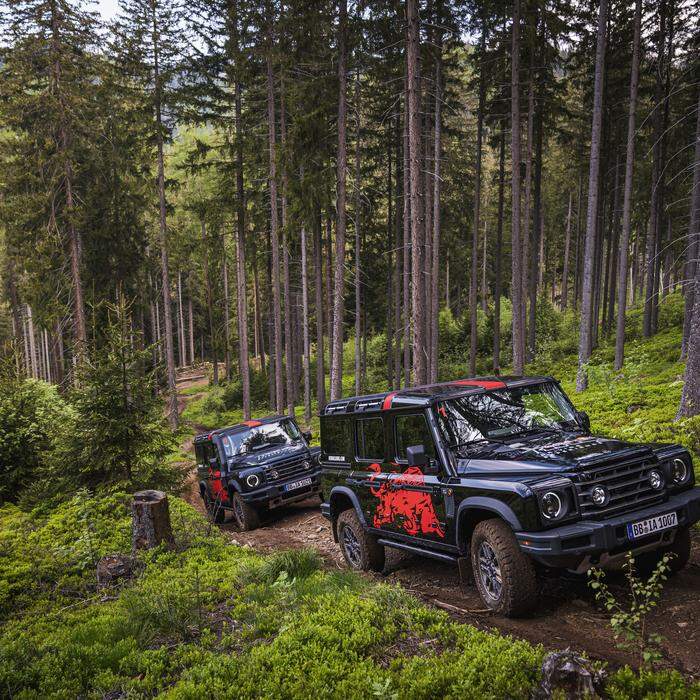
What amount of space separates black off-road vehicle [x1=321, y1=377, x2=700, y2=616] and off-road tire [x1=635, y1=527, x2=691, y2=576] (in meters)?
0.01

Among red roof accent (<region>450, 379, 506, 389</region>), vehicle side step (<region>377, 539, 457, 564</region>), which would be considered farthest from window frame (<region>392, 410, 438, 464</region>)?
vehicle side step (<region>377, 539, 457, 564</region>)

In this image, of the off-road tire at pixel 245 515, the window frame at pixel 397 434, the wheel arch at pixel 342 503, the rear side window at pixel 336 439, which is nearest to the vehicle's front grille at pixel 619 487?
the window frame at pixel 397 434

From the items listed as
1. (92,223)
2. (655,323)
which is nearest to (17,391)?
(92,223)

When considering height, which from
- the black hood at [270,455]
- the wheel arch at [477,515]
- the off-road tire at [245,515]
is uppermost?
the wheel arch at [477,515]

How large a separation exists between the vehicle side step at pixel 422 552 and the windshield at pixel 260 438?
560 cm

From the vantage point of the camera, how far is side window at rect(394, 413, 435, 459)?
5.78 m

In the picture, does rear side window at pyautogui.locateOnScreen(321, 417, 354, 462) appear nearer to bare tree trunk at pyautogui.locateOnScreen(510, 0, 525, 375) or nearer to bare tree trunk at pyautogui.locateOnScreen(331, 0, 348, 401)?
bare tree trunk at pyautogui.locateOnScreen(331, 0, 348, 401)

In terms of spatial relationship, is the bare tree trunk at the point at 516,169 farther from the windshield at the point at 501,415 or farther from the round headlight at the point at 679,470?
the round headlight at the point at 679,470

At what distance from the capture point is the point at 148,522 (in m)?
7.54

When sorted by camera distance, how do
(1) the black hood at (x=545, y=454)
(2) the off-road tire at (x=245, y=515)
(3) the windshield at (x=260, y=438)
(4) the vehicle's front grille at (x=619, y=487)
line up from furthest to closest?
(3) the windshield at (x=260, y=438) < (2) the off-road tire at (x=245, y=515) < (1) the black hood at (x=545, y=454) < (4) the vehicle's front grille at (x=619, y=487)

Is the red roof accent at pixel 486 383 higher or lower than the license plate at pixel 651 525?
higher

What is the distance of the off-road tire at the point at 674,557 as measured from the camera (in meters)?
4.99

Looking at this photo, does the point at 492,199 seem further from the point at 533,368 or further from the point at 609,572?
the point at 609,572

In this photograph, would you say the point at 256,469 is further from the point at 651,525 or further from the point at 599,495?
the point at 651,525
